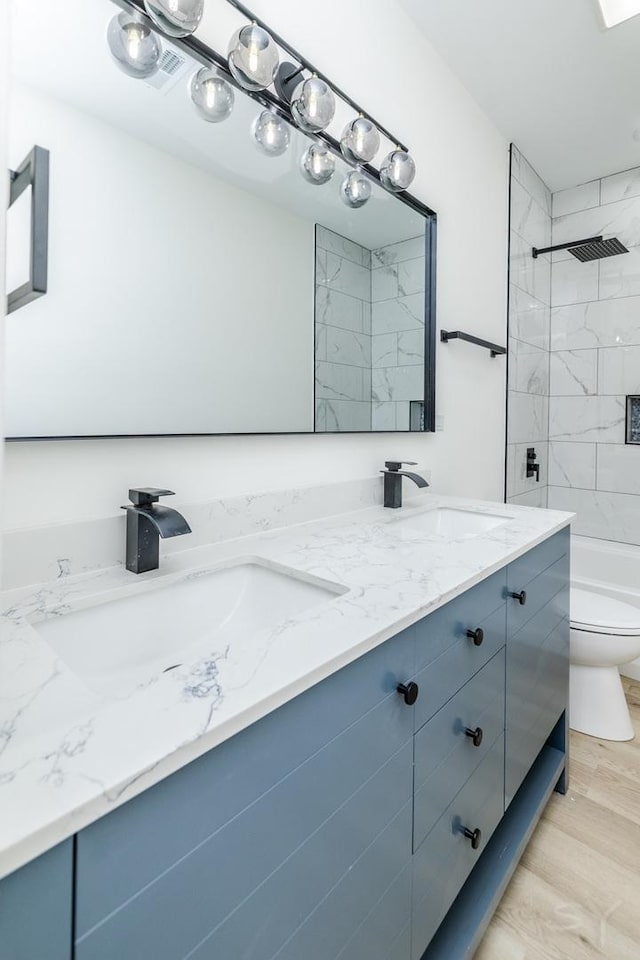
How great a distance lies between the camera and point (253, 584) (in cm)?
102

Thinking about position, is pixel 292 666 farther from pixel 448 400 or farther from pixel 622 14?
pixel 622 14

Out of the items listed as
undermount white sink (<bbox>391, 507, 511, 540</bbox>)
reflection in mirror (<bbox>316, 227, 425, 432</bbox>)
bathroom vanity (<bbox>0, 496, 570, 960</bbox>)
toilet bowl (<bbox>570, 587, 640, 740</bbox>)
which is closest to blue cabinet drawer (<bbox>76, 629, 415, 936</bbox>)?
bathroom vanity (<bbox>0, 496, 570, 960</bbox>)

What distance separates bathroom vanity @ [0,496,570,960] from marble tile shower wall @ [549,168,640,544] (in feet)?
6.04

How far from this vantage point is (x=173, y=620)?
2.93 feet

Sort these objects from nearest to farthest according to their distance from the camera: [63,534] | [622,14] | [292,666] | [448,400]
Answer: [292,666] < [63,534] < [622,14] < [448,400]

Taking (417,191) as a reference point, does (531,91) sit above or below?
above

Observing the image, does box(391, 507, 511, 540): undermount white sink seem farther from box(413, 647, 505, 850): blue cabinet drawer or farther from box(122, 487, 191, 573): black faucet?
box(122, 487, 191, 573): black faucet

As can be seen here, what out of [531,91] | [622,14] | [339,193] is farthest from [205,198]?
[531,91]

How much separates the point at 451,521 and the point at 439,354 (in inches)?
26.8

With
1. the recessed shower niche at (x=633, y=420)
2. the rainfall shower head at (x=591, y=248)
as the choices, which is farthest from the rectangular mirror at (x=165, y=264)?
the recessed shower niche at (x=633, y=420)

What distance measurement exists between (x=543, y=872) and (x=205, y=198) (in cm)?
189

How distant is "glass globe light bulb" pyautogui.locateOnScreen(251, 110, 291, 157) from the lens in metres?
1.16

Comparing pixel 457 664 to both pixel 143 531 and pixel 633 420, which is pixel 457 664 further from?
Answer: pixel 633 420

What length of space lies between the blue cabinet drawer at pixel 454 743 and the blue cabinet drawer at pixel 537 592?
0.11 metres
